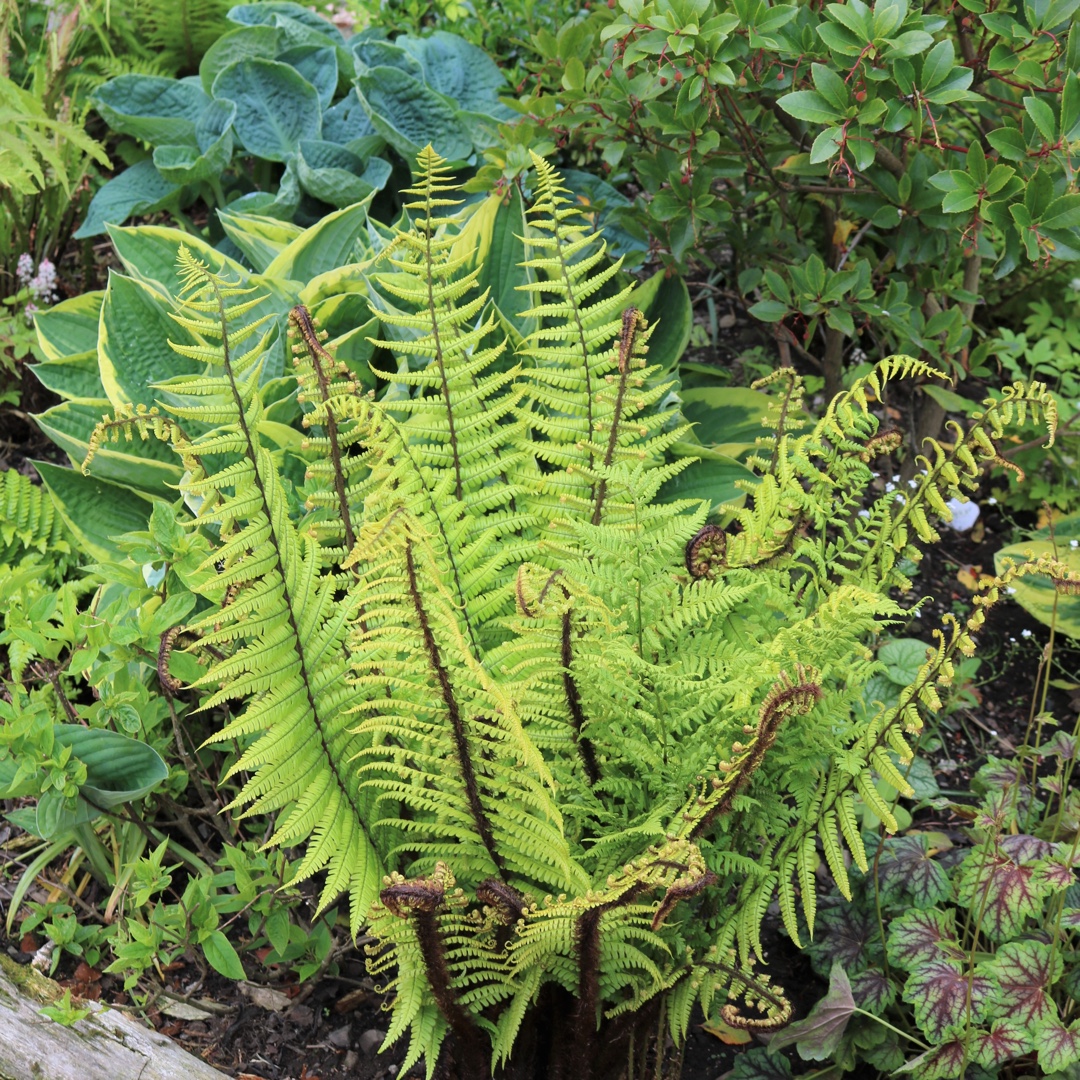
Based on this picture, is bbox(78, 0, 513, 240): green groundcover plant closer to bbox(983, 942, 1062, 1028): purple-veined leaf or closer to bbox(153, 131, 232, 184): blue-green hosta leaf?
bbox(153, 131, 232, 184): blue-green hosta leaf

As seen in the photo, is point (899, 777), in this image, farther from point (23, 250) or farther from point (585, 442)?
point (23, 250)

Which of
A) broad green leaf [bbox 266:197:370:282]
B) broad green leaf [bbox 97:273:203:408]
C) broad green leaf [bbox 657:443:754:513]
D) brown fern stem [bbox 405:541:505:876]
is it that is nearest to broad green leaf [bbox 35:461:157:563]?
A: broad green leaf [bbox 97:273:203:408]

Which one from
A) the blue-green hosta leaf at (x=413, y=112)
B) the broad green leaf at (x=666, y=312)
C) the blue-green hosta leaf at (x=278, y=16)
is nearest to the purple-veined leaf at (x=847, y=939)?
the broad green leaf at (x=666, y=312)

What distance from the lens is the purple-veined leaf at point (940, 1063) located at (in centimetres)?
155

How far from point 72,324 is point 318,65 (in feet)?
A: 3.74

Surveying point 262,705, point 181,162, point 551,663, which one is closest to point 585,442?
point 551,663

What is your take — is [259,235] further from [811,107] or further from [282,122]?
[811,107]

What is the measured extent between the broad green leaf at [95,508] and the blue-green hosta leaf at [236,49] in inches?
53.7

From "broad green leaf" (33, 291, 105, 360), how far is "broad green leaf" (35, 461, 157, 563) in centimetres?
43

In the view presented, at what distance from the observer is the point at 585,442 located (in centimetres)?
158

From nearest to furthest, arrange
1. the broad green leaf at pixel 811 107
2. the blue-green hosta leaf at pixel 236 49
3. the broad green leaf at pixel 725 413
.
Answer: the broad green leaf at pixel 811 107, the broad green leaf at pixel 725 413, the blue-green hosta leaf at pixel 236 49

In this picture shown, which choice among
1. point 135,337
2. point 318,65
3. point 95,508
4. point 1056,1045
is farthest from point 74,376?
point 1056,1045

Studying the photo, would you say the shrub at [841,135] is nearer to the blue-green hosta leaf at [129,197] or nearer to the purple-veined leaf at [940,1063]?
the blue-green hosta leaf at [129,197]

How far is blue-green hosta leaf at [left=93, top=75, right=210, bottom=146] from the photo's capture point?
9.71 feet
